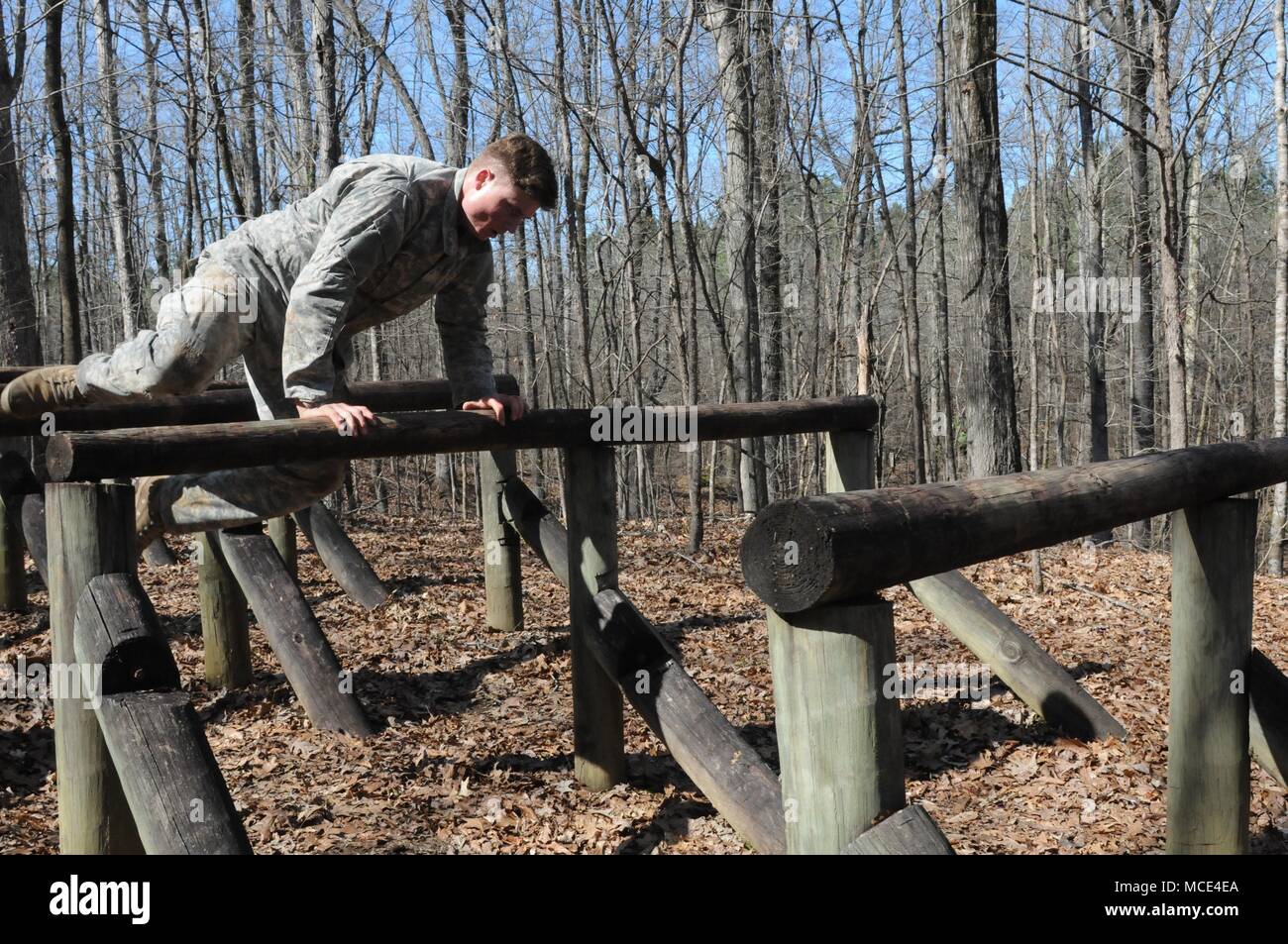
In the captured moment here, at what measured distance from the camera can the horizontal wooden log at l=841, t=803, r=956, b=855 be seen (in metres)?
2.09

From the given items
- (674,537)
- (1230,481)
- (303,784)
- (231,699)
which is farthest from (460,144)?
(1230,481)

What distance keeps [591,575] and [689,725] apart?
0.83m

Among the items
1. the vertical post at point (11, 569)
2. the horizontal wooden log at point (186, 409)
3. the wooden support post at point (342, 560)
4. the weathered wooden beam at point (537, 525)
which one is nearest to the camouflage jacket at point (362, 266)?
the horizontal wooden log at point (186, 409)

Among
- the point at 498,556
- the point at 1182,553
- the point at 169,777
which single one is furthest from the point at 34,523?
the point at 1182,553

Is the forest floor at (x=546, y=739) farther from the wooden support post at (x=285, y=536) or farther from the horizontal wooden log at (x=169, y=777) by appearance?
the horizontal wooden log at (x=169, y=777)

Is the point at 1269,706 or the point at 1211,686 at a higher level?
the point at 1211,686

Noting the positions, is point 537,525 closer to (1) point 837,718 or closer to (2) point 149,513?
(2) point 149,513

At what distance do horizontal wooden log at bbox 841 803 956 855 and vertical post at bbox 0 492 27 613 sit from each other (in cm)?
628

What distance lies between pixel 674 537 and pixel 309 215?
279 inches

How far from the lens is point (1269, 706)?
346 cm

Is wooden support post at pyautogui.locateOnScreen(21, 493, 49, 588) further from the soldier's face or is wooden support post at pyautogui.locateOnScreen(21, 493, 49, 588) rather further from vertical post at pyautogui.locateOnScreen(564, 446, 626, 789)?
the soldier's face

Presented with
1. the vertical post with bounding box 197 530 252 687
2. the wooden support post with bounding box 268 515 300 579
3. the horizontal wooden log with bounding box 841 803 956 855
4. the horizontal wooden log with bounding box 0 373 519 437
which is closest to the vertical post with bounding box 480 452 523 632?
the horizontal wooden log with bounding box 0 373 519 437
